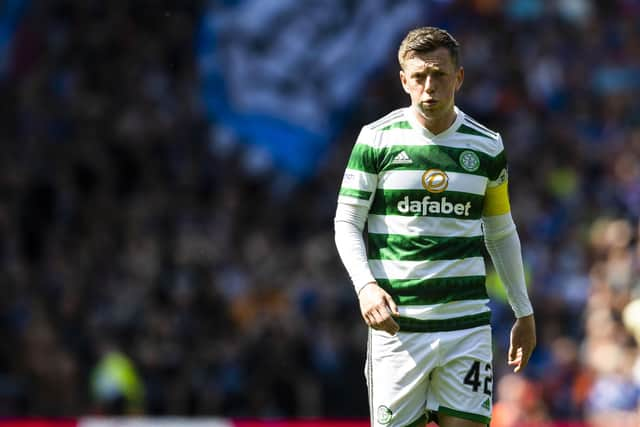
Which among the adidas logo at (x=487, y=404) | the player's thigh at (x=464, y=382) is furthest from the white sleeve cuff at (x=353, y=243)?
the adidas logo at (x=487, y=404)

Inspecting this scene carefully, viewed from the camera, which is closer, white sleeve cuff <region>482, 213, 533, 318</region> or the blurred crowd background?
white sleeve cuff <region>482, 213, 533, 318</region>

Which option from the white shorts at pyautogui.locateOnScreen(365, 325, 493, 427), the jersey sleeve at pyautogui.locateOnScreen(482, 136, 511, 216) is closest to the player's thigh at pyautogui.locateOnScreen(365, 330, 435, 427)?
the white shorts at pyautogui.locateOnScreen(365, 325, 493, 427)

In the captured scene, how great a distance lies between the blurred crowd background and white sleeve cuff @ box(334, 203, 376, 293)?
499cm

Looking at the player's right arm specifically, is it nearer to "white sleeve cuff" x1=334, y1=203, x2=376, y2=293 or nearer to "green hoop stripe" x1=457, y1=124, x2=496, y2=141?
"white sleeve cuff" x1=334, y1=203, x2=376, y2=293

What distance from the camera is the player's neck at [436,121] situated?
16.7 ft

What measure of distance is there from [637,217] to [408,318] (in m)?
9.69

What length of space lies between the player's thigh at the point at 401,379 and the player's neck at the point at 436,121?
83 centimetres

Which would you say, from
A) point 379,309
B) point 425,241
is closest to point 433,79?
point 425,241

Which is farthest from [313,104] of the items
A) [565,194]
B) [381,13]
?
[565,194]

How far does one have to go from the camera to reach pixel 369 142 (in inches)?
201

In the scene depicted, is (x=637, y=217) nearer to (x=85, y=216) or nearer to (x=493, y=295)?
(x=493, y=295)

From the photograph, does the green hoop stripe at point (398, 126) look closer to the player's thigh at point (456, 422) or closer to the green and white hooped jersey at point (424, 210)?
the green and white hooped jersey at point (424, 210)

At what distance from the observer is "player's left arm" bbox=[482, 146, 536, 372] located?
529cm

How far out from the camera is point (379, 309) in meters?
4.81
